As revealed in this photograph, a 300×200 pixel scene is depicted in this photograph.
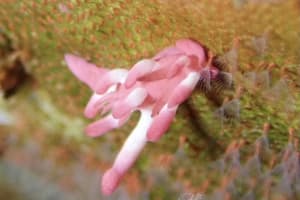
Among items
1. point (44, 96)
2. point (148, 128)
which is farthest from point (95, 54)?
point (44, 96)

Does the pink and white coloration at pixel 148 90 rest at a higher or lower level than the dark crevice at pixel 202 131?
higher

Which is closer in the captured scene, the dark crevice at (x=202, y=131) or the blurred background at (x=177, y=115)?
the blurred background at (x=177, y=115)

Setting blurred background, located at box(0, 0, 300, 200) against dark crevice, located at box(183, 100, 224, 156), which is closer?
blurred background, located at box(0, 0, 300, 200)

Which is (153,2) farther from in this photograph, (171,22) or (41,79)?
(41,79)

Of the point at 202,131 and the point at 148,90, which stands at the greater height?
the point at 148,90

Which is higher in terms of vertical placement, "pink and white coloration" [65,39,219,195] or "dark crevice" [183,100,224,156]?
"pink and white coloration" [65,39,219,195]
